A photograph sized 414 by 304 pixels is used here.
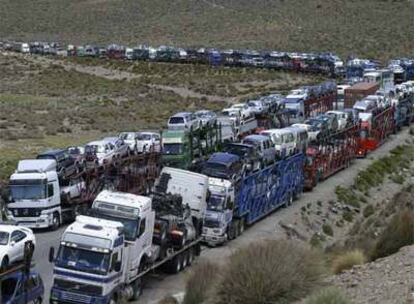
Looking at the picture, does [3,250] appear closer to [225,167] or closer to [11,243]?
[11,243]

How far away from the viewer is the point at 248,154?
3809cm

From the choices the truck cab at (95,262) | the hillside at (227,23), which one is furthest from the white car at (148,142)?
the hillside at (227,23)

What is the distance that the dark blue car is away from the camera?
20.1 metres

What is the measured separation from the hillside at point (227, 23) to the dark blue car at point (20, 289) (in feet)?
345

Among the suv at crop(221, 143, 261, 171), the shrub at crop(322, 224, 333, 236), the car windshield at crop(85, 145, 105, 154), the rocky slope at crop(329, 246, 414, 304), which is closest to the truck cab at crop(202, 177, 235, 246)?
the suv at crop(221, 143, 261, 171)

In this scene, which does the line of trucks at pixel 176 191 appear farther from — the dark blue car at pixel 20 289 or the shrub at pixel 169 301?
the shrub at pixel 169 301

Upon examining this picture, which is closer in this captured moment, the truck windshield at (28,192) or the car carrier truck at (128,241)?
the car carrier truck at (128,241)

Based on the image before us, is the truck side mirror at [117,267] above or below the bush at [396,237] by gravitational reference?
below

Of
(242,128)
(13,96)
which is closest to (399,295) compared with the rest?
(242,128)

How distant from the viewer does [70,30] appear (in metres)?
167

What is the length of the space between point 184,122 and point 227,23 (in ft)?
364

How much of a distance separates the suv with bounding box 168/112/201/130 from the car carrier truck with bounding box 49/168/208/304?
16270 millimetres

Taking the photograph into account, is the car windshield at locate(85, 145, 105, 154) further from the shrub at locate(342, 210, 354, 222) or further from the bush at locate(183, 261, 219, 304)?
the bush at locate(183, 261, 219, 304)

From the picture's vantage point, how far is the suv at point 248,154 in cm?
3721
